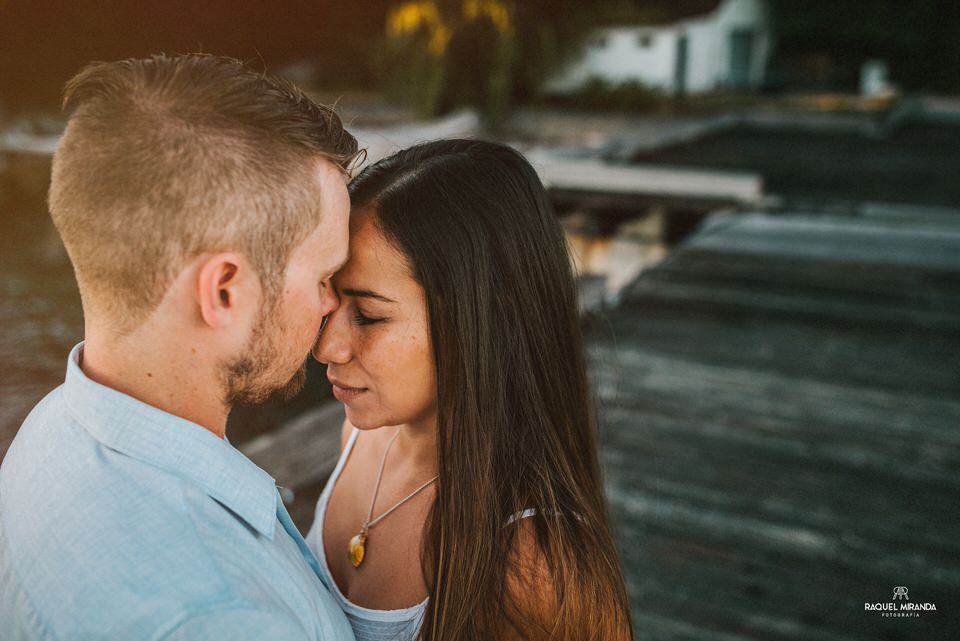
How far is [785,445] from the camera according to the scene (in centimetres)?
357

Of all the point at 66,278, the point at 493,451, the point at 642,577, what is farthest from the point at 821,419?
the point at 66,278

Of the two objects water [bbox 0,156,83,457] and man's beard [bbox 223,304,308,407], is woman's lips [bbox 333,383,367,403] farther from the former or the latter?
water [bbox 0,156,83,457]

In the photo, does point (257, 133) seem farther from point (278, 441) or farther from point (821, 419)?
point (821, 419)

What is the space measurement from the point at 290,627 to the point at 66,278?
348 inches

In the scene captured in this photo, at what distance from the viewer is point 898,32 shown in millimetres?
28000

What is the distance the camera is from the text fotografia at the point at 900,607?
2490 mm

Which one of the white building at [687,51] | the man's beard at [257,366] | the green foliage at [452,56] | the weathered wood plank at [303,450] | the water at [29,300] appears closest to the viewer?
the man's beard at [257,366]

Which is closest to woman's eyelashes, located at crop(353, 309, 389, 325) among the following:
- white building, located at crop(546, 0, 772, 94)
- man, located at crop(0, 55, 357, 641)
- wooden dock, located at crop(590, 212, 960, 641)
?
man, located at crop(0, 55, 357, 641)

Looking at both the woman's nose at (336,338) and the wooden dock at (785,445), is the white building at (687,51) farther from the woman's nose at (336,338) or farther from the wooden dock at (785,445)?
the woman's nose at (336,338)

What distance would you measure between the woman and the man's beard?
33cm

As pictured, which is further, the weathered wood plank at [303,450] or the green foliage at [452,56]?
the green foliage at [452,56]

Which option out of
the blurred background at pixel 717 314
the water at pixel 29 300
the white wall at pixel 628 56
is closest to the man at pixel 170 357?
the blurred background at pixel 717 314

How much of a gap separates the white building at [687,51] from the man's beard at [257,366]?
972 inches

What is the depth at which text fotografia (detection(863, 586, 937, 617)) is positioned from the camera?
249 cm
